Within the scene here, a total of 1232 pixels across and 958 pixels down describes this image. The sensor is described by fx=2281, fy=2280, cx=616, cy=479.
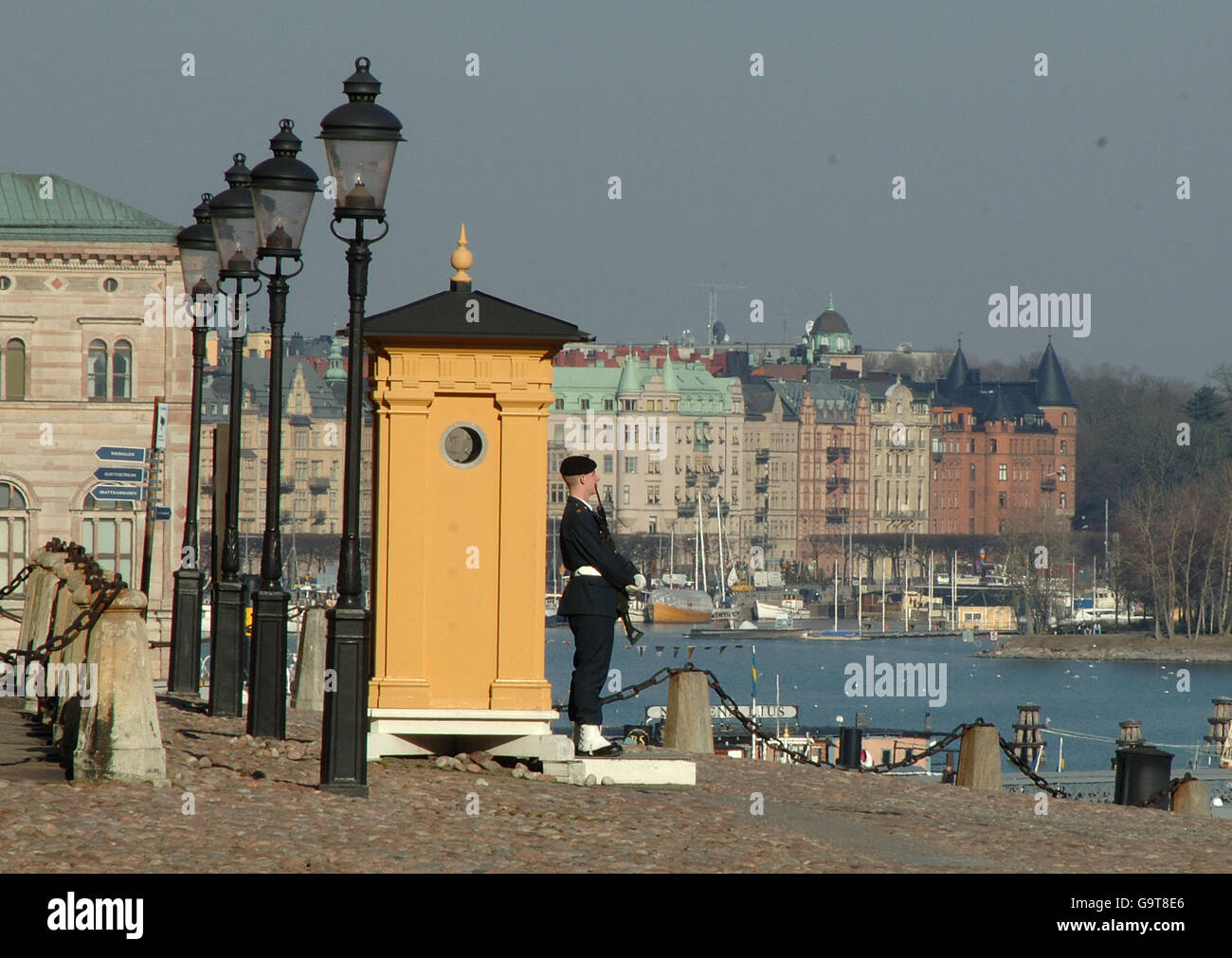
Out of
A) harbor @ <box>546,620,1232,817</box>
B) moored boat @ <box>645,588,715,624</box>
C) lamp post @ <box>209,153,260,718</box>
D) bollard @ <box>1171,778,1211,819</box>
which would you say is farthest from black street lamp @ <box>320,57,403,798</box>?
moored boat @ <box>645,588,715,624</box>

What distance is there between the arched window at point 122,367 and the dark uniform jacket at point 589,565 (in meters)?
31.3

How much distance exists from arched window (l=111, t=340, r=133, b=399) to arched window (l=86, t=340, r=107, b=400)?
160 millimetres

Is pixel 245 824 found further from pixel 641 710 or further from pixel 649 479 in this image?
pixel 649 479

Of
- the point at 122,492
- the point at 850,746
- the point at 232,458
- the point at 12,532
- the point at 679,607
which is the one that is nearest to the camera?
the point at 232,458

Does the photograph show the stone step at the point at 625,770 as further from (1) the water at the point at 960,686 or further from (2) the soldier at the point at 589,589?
(1) the water at the point at 960,686

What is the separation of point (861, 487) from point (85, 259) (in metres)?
150

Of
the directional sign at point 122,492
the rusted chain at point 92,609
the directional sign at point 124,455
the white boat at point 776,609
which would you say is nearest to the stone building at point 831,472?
the white boat at point 776,609

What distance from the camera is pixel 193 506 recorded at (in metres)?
19.5

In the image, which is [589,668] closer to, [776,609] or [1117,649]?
[1117,649]

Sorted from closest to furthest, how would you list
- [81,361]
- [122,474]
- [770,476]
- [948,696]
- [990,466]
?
1. [122,474]
2. [81,361]
3. [948,696]
4. [770,476]
5. [990,466]

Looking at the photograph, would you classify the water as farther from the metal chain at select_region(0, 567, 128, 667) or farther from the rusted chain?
the metal chain at select_region(0, 567, 128, 667)

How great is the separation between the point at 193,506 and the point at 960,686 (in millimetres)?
88085

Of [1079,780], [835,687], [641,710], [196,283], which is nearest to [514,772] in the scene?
[196,283]

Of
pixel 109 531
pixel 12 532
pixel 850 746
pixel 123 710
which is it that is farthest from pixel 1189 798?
pixel 12 532
